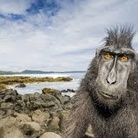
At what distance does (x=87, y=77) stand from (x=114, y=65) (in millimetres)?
557

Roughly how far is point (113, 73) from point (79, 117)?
1163mm

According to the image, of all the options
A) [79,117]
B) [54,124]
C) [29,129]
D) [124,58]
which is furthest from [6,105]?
[124,58]

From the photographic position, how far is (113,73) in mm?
6789

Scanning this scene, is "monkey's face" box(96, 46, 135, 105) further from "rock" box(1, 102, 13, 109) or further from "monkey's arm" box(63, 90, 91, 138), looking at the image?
"rock" box(1, 102, 13, 109)

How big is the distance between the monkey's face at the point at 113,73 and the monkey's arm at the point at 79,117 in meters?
0.66

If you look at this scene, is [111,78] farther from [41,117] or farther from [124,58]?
[41,117]

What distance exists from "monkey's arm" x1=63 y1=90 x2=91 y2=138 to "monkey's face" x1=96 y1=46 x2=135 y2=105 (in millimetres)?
659

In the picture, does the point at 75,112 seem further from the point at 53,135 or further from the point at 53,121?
the point at 53,121

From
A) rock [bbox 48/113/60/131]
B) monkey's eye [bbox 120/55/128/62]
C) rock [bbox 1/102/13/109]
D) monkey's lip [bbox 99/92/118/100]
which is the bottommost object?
rock [bbox 48/113/60/131]

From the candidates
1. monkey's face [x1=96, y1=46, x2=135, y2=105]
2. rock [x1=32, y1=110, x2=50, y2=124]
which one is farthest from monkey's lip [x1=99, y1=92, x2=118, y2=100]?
rock [x1=32, y1=110, x2=50, y2=124]

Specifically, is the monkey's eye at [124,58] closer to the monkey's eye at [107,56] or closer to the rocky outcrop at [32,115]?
the monkey's eye at [107,56]

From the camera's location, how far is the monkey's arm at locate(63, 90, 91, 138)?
24.0 ft

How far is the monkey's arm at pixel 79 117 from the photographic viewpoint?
7.33m

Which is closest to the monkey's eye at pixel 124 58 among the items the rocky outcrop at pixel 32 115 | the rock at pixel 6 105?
the rocky outcrop at pixel 32 115
